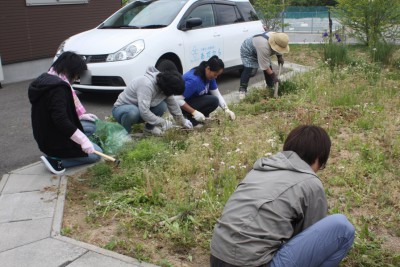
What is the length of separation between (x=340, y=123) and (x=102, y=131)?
294 cm

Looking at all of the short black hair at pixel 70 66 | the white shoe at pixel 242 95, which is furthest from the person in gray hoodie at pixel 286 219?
the white shoe at pixel 242 95

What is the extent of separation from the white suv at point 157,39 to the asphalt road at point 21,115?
41cm

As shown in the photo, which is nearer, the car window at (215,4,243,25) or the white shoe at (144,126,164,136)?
the white shoe at (144,126,164,136)

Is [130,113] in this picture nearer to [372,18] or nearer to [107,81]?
[107,81]

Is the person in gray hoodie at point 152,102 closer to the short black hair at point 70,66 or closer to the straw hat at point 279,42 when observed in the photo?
the short black hair at point 70,66

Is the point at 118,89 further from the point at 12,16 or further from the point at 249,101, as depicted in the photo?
the point at 12,16

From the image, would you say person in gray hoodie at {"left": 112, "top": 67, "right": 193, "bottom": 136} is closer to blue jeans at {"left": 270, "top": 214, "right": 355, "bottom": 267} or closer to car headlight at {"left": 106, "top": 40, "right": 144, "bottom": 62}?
car headlight at {"left": 106, "top": 40, "right": 144, "bottom": 62}

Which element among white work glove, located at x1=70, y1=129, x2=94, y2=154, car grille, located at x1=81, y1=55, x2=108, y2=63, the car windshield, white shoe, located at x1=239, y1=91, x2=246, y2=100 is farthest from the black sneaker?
the car windshield

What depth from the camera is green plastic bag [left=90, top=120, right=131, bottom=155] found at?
5203 mm

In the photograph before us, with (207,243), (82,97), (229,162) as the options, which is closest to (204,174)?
(229,162)

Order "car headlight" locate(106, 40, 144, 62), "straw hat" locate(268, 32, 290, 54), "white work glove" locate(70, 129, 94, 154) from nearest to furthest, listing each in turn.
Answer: "white work glove" locate(70, 129, 94, 154) → "car headlight" locate(106, 40, 144, 62) → "straw hat" locate(268, 32, 290, 54)

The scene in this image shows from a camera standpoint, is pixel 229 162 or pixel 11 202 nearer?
pixel 11 202

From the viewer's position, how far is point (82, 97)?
8234 mm

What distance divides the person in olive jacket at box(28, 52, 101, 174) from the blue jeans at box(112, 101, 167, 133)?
0.93 metres
